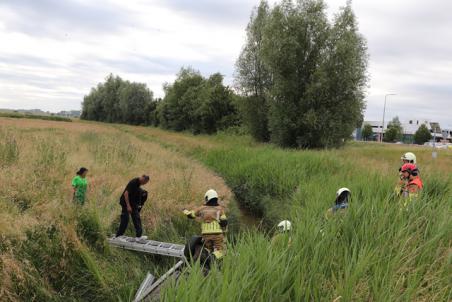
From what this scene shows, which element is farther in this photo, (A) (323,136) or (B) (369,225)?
(A) (323,136)

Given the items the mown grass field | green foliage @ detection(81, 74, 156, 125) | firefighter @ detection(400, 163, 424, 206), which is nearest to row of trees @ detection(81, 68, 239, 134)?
green foliage @ detection(81, 74, 156, 125)

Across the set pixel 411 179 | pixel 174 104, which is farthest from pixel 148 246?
pixel 174 104

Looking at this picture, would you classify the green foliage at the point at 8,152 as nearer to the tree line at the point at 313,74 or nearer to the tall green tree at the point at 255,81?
the tree line at the point at 313,74

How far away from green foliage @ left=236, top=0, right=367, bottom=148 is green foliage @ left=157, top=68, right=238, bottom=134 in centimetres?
1247

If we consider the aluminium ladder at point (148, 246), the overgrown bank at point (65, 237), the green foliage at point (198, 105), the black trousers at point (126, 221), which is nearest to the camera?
the overgrown bank at point (65, 237)

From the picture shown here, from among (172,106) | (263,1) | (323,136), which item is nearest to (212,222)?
(323,136)

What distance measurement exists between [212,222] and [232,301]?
11.9 ft

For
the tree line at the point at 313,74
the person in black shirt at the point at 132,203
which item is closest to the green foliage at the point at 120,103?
the tree line at the point at 313,74

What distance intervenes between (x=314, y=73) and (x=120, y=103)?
224 feet

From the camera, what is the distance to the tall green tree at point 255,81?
33.7 metres

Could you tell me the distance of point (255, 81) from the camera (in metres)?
34.4

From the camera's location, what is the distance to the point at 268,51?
27.1m

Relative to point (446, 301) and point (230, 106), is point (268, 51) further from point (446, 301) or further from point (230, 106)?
point (446, 301)

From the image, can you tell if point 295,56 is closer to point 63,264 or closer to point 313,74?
point 313,74
